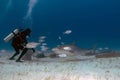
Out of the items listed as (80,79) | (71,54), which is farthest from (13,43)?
(71,54)

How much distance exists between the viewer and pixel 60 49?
32000 millimetres

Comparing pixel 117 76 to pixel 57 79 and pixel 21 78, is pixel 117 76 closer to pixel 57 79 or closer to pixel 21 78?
pixel 57 79

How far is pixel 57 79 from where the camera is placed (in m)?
9.12

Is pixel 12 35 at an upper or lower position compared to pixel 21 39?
upper

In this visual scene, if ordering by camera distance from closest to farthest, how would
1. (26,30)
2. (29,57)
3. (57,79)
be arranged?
(57,79) < (26,30) < (29,57)

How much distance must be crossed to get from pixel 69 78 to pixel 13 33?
6480 mm

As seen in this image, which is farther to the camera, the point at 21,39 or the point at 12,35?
the point at 12,35

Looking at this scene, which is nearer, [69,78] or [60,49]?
[69,78]

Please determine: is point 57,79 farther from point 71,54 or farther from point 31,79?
point 71,54

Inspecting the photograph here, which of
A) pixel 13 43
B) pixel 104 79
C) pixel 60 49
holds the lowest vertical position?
pixel 104 79

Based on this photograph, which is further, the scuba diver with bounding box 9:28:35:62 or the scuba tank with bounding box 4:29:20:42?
the scuba tank with bounding box 4:29:20:42

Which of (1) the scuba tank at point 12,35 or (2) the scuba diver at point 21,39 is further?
(1) the scuba tank at point 12,35

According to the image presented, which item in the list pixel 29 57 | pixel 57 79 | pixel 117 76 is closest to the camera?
pixel 57 79

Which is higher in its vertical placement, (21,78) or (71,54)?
(71,54)
